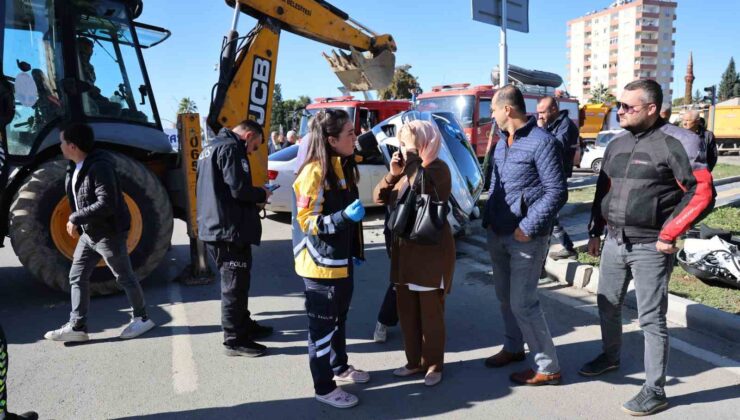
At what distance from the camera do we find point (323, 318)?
3121 mm

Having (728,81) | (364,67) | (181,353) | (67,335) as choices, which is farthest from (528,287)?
(728,81)

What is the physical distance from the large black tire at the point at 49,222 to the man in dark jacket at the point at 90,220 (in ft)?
3.03

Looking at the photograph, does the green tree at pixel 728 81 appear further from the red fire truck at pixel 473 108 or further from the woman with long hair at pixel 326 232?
the woman with long hair at pixel 326 232

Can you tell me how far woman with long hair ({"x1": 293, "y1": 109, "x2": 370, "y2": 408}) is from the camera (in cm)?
297

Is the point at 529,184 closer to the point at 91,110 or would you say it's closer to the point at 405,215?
the point at 405,215

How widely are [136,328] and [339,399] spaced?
6.90ft

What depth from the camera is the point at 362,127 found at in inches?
534

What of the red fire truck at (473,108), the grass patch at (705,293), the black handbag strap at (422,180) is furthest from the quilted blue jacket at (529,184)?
the red fire truck at (473,108)

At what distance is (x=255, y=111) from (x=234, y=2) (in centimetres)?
120

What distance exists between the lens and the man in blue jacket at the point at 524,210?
3102 millimetres

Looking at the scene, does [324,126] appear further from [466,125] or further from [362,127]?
[466,125]

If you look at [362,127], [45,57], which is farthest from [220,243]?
[362,127]

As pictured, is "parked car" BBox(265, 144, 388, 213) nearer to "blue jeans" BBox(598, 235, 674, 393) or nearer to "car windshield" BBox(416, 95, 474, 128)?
"car windshield" BBox(416, 95, 474, 128)

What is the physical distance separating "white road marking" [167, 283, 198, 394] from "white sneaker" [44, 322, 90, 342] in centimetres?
69
